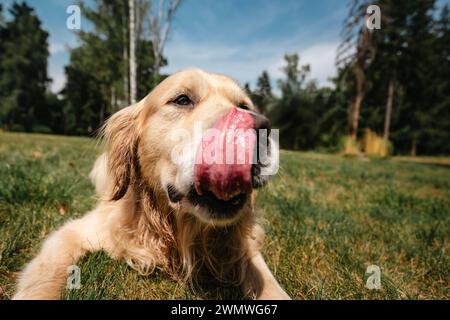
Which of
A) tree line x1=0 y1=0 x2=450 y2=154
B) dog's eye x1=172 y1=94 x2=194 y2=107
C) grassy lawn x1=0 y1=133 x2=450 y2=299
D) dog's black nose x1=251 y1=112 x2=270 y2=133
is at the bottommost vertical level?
grassy lawn x1=0 y1=133 x2=450 y2=299

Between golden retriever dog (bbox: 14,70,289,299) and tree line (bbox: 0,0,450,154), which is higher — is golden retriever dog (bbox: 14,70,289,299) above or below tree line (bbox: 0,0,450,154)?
below

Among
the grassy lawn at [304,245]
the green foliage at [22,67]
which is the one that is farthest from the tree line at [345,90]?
the grassy lawn at [304,245]

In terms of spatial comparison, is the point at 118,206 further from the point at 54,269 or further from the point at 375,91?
→ the point at 375,91

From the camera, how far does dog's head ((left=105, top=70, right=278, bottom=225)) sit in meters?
1.41

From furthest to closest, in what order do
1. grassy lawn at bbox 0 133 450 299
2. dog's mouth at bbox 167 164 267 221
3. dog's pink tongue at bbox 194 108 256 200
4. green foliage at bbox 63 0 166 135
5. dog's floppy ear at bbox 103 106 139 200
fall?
green foliage at bbox 63 0 166 135 < dog's floppy ear at bbox 103 106 139 200 < grassy lawn at bbox 0 133 450 299 < dog's mouth at bbox 167 164 267 221 < dog's pink tongue at bbox 194 108 256 200

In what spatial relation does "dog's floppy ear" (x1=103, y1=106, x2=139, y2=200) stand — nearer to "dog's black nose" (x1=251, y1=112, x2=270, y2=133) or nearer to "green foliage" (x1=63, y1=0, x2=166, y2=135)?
"dog's black nose" (x1=251, y1=112, x2=270, y2=133)

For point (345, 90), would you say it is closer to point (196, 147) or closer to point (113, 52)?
point (113, 52)

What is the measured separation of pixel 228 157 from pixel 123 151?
Result: 1.21 meters

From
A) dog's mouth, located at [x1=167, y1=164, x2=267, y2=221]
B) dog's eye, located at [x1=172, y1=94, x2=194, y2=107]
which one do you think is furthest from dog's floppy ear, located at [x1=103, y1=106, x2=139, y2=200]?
dog's mouth, located at [x1=167, y1=164, x2=267, y2=221]

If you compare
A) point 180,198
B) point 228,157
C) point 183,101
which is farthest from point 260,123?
point 183,101

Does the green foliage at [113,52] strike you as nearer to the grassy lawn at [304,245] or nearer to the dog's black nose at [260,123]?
the grassy lawn at [304,245]

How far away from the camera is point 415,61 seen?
2808 cm

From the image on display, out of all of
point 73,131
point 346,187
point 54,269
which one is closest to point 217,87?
point 54,269
